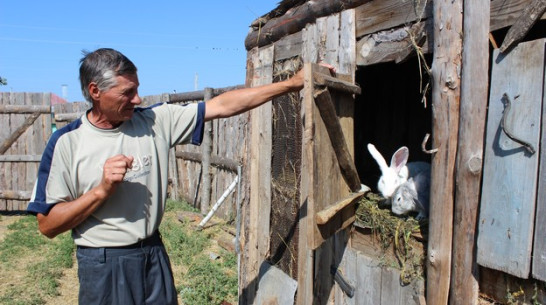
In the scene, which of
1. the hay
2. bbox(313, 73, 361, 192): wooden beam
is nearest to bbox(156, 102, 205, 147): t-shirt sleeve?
bbox(313, 73, 361, 192): wooden beam

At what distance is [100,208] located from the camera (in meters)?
2.53

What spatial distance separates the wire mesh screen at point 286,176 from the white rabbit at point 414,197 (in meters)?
1.09

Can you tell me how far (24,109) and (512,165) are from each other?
34.2 feet

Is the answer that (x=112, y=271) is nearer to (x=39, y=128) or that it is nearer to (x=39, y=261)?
(x=39, y=261)

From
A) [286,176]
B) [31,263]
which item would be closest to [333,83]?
[286,176]

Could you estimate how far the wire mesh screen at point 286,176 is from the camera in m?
4.03

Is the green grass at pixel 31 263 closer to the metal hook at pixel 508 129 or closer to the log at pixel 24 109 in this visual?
the log at pixel 24 109

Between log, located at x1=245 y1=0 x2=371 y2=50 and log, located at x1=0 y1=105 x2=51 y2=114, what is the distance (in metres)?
7.18

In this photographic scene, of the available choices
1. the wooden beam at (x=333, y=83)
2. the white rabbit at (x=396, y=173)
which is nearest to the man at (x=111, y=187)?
the wooden beam at (x=333, y=83)

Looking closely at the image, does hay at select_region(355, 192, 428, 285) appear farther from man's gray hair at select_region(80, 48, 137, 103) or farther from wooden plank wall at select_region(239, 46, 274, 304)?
man's gray hair at select_region(80, 48, 137, 103)

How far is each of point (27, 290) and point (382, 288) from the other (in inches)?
195

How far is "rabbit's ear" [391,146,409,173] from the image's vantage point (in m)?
3.28

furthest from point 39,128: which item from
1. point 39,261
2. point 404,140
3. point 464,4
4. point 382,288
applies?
point 464,4

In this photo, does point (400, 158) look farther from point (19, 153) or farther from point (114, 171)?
point (19, 153)
